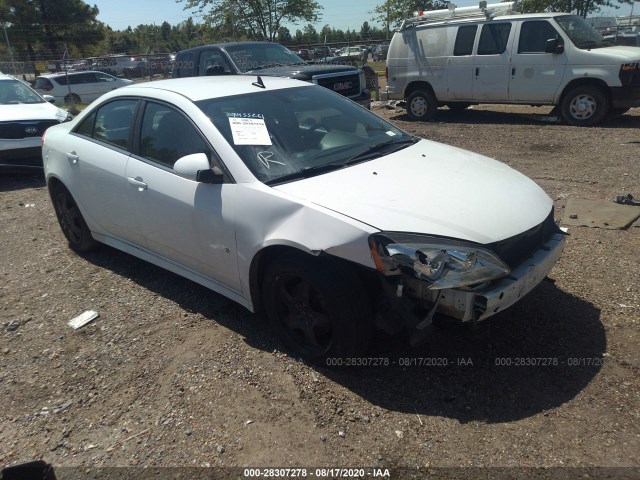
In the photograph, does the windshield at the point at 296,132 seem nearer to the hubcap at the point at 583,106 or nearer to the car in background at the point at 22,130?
the car in background at the point at 22,130

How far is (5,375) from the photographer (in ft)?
10.8

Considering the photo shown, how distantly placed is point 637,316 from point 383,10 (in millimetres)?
34491

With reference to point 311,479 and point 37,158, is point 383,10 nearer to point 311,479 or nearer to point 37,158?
point 37,158

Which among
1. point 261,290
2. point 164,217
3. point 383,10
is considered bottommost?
point 261,290

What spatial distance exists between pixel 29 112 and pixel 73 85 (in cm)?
1261

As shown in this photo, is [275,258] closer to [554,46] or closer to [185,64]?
[185,64]

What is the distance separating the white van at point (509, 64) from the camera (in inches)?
358

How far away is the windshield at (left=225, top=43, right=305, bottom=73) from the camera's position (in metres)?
9.72

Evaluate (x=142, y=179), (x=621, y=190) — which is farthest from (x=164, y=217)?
(x=621, y=190)

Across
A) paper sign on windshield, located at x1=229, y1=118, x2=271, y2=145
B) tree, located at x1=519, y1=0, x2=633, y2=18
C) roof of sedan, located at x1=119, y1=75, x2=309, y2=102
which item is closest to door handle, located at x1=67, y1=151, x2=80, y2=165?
roof of sedan, located at x1=119, y1=75, x2=309, y2=102

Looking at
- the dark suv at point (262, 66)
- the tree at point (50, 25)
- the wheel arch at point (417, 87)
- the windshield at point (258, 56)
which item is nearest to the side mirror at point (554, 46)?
the wheel arch at point (417, 87)

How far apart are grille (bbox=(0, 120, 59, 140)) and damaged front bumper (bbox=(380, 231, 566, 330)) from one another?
309 inches

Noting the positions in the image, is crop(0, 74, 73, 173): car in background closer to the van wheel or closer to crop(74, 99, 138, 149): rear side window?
crop(74, 99, 138, 149): rear side window

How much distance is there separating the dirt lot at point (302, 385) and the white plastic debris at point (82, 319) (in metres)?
0.07
